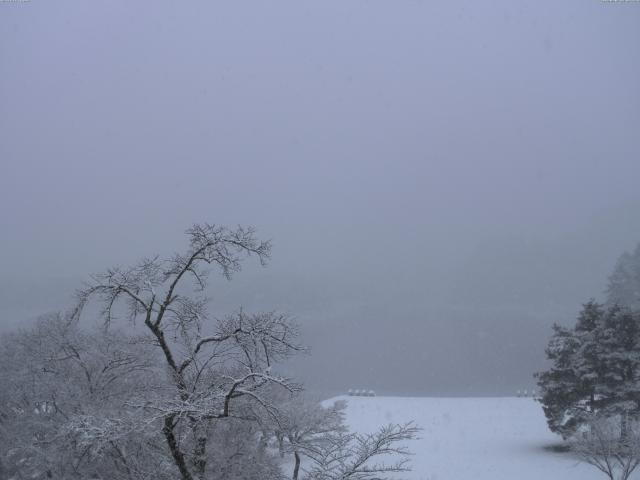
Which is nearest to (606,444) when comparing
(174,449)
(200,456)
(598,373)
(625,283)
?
(598,373)

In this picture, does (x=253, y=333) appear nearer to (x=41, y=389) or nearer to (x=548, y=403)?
(x=41, y=389)

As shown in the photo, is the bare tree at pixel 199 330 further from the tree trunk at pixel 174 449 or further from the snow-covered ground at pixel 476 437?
the snow-covered ground at pixel 476 437

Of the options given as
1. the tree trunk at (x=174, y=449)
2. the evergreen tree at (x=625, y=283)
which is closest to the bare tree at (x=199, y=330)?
the tree trunk at (x=174, y=449)

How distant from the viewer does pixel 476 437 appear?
Answer: 1151 inches

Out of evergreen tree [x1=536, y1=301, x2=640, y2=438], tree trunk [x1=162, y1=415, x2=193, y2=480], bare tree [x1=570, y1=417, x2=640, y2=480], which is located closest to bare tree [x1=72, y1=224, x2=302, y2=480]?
tree trunk [x1=162, y1=415, x2=193, y2=480]

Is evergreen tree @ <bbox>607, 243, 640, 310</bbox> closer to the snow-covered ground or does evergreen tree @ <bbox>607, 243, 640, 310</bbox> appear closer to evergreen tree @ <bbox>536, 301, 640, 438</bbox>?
the snow-covered ground

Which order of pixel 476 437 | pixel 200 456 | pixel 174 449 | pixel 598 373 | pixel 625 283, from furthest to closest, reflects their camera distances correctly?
pixel 625 283 < pixel 476 437 < pixel 598 373 < pixel 200 456 < pixel 174 449

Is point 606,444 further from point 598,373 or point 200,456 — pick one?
point 200,456

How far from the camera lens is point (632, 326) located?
23.7 meters

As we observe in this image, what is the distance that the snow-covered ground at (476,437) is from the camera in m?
22.4

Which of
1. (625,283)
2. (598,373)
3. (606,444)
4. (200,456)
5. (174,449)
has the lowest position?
(606,444)

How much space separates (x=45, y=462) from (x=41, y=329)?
7233mm

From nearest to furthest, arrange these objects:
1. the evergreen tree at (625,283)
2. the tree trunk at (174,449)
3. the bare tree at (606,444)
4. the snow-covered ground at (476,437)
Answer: the tree trunk at (174,449) → the bare tree at (606,444) → the snow-covered ground at (476,437) → the evergreen tree at (625,283)

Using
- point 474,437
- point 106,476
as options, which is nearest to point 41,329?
point 106,476
